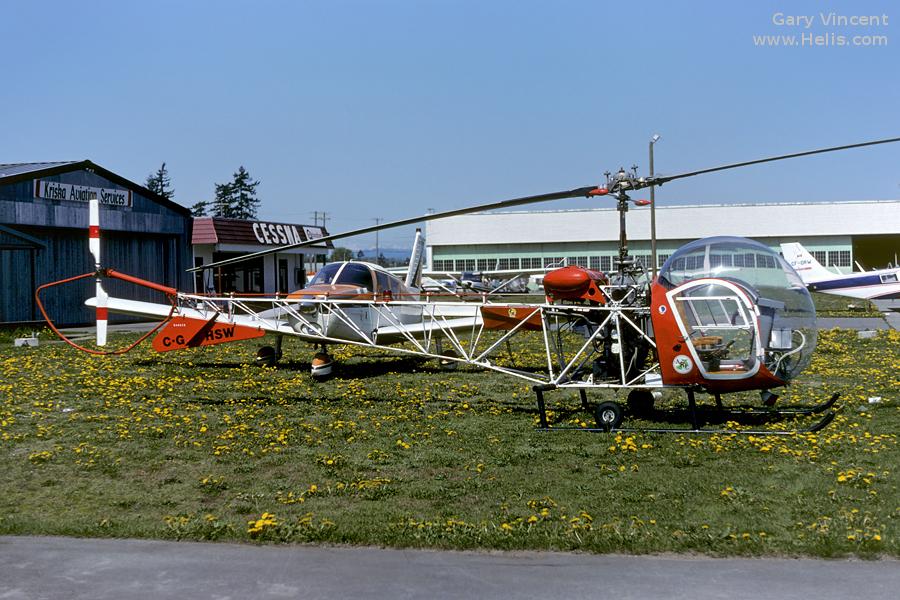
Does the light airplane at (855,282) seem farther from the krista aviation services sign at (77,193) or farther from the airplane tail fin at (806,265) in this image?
the krista aviation services sign at (77,193)

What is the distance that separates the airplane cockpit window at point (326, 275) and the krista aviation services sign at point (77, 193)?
17.0 metres

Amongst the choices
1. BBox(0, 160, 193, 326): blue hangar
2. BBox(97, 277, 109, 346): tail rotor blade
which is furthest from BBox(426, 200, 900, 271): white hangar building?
BBox(97, 277, 109, 346): tail rotor blade

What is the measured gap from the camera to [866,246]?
9000cm

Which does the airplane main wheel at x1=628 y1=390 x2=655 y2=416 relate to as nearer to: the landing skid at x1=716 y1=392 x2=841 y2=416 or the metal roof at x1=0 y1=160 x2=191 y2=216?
the landing skid at x1=716 y1=392 x2=841 y2=416

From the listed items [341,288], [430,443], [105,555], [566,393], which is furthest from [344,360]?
[105,555]

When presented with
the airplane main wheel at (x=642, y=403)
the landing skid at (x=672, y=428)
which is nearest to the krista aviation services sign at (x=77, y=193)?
the landing skid at (x=672, y=428)

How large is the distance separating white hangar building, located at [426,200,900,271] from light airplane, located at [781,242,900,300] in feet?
98.9

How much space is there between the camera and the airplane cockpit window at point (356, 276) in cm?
1630

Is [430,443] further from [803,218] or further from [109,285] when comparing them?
[803,218]

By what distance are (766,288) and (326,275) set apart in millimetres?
9207

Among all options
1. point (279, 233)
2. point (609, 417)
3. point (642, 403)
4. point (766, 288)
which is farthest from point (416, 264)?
point (279, 233)

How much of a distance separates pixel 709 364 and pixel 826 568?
4442 mm

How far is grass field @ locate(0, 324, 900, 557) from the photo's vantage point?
6.21 m

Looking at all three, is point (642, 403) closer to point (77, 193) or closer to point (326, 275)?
point (326, 275)
